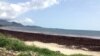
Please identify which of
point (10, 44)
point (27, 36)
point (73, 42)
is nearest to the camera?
point (10, 44)

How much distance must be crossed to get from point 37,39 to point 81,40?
3.44m

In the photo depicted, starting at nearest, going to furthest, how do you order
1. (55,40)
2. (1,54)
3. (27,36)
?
(1,54) → (55,40) → (27,36)

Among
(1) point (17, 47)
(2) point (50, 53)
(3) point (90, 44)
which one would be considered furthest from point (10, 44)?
(3) point (90, 44)

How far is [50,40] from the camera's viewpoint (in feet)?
62.7

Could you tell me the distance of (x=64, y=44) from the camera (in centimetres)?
1778

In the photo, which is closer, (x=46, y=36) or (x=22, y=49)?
(x=22, y=49)

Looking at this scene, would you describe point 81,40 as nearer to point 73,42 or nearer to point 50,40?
point 73,42

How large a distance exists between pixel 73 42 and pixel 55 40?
145 centimetres

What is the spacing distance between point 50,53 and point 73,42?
5.58 m

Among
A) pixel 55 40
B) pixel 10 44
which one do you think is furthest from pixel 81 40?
pixel 10 44

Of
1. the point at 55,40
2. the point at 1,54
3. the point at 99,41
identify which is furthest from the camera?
the point at 55,40

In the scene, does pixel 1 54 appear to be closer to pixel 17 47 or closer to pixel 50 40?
pixel 17 47

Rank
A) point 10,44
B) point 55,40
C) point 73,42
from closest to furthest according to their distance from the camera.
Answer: point 10,44 < point 73,42 < point 55,40

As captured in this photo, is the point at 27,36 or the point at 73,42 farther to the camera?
the point at 27,36
